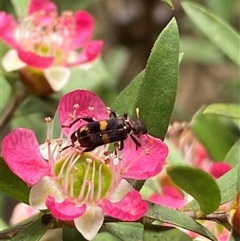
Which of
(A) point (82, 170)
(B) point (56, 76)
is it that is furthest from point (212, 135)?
(A) point (82, 170)

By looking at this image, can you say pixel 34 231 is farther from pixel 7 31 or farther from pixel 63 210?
pixel 7 31

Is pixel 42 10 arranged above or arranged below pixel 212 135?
above

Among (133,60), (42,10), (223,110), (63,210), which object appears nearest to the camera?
(63,210)

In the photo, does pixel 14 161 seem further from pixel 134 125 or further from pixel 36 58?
pixel 36 58

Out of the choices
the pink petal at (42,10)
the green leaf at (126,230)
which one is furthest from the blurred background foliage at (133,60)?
the green leaf at (126,230)

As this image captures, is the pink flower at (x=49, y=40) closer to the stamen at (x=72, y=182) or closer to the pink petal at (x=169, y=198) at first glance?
the pink petal at (x=169, y=198)

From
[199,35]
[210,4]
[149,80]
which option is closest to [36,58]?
[149,80]

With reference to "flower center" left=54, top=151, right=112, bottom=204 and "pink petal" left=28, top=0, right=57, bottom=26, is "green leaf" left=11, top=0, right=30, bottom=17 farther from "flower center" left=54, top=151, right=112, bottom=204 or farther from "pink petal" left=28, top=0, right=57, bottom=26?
"flower center" left=54, top=151, right=112, bottom=204
